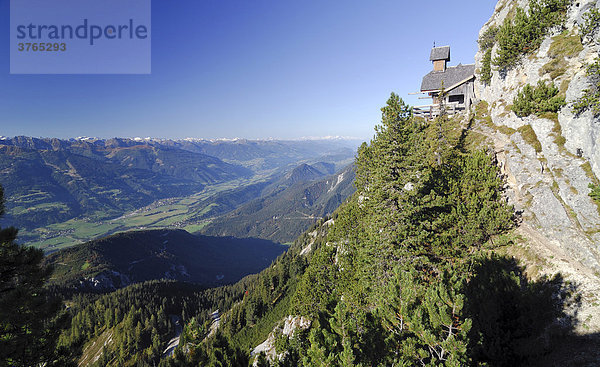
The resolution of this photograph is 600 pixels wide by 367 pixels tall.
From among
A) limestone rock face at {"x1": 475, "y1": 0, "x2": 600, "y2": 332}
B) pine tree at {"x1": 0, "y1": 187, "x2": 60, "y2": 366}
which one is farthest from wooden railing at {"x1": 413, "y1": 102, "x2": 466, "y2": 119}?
pine tree at {"x1": 0, "y1": 187, "x2": 60, "y2": 366}

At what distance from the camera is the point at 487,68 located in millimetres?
38969

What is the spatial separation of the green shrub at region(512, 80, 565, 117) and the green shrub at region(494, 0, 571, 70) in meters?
7.56

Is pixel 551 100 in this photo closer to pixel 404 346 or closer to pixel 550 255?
pixel 550 255

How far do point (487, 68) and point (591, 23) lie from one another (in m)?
20.0

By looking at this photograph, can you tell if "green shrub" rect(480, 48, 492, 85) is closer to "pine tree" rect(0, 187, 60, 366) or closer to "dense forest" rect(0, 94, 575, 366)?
"dense forest" rect(0, 94, 575, 366)

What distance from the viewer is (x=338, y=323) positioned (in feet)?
51.6

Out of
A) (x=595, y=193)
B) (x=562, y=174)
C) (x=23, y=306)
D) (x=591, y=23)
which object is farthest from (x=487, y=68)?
(x=23, y=306)

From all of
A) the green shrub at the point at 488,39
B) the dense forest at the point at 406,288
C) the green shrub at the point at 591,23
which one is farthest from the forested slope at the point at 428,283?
the green shrub at the point at 488,39

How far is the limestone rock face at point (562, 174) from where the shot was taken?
59.8 ft

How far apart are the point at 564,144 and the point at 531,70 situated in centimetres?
1147

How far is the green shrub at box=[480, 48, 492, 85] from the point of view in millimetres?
38312

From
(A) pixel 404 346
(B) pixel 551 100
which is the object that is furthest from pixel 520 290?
(B) pixel 551 100

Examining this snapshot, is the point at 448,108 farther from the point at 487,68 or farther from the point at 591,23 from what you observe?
the point at 591,23

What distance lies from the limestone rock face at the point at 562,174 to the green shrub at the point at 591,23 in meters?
0.65
